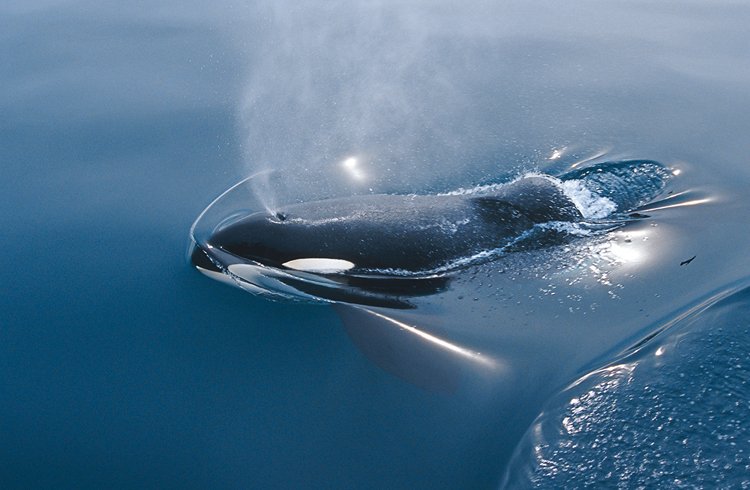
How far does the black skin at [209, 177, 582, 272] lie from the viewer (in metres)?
8.31

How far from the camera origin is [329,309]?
7.66 m

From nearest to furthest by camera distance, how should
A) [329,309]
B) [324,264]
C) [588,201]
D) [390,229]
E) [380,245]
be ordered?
[329,309] < [324,264] < [380,245] < [390,229] < [588,201]

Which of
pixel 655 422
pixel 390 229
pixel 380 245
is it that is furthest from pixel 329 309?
pixel 655 422

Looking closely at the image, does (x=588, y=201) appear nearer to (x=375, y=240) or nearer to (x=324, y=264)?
(x=375, y=240)

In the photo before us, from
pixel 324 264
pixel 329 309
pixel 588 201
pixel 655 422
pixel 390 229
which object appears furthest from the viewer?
pixel 588 201

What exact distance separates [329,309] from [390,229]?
4.86ft

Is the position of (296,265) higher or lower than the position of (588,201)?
higher

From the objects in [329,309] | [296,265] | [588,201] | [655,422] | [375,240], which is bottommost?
[655,422]

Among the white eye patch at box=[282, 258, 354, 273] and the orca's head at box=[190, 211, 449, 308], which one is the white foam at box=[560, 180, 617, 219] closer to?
the orca's head at box=[190, 211, 449, 308]

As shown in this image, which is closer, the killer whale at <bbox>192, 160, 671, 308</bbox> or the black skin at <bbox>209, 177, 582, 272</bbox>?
the killer whale at <bbox>192, 160, 671, 308</bbox>

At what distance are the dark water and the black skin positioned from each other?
0.58m

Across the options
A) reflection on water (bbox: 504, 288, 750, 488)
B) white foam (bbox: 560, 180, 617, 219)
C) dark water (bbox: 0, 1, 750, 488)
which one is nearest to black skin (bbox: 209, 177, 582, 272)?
white foam (bbox: 560, 180, 617, 219)

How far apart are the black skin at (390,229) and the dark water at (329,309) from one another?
1.91 feet

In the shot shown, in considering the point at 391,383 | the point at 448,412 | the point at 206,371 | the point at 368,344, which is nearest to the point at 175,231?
the point at 206,371
